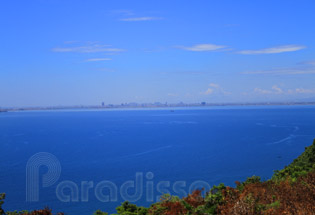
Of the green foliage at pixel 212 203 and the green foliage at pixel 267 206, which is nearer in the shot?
the green foliage at pixel 267 206

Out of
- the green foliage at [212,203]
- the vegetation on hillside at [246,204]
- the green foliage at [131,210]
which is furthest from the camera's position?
the green foliage at [131,210]

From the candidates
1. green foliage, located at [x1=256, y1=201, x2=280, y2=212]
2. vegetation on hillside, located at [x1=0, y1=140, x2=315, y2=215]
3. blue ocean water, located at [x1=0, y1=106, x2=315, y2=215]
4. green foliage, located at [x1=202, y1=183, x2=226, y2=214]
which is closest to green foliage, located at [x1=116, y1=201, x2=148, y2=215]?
vegetation on hillside, located at [x1=0, y1=140, x2=315, y2=215]

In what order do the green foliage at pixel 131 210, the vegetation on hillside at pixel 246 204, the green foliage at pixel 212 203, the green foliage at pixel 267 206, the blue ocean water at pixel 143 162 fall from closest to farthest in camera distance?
the vegetation on hillside at pixel 246 204
the green foliage at pixel 267 206
the green foliage at pixel 212 203
the green foliage at pixel 131 210
the blue ocean water at pixel 143 162

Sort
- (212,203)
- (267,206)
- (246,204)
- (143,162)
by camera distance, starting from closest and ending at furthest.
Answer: (246,204) → (267,206) → (212,203) → (143,162)

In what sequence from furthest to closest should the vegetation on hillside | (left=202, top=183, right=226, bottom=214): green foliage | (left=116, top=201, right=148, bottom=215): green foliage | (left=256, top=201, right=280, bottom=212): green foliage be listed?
(left=116, top=201, right=148, bottom=215): green foliage < (left=202, top=183, right=226, bottom=214): green foliage < (left=256, top=201, right=280, bottom=212): green foliage < the vegetation on hillside

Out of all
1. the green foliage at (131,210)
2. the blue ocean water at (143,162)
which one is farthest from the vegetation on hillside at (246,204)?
the blue ocean water at (143,162)

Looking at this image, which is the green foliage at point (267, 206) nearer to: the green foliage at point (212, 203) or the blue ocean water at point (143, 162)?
the green foliage at point (212, 203)

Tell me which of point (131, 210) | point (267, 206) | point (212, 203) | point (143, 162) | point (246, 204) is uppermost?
point (246, 204)

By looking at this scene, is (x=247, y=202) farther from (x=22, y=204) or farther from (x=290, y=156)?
(x=290, y=156)

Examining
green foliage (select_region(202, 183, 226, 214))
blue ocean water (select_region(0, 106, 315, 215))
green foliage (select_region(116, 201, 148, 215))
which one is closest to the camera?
green foliage (select_region(202, 183, 226, 214))

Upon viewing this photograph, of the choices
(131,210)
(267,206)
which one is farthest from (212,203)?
(131,210)

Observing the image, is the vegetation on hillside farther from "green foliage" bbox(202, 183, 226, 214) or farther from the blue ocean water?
the blue ocean water

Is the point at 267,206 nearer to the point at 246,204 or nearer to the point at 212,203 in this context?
the point at 246,204

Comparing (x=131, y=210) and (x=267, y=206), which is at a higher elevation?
(x=267, y=206)
